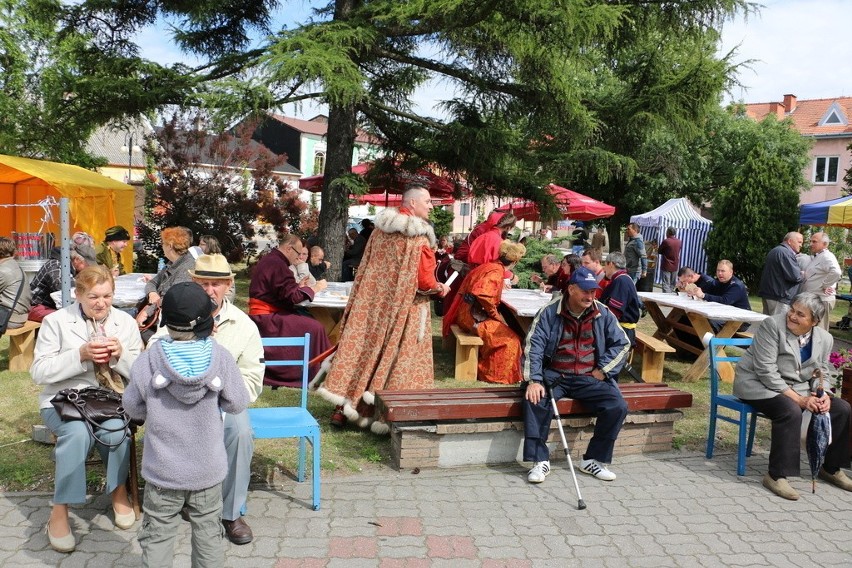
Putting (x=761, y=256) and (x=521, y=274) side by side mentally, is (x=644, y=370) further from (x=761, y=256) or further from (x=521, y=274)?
(x=761, y=256)

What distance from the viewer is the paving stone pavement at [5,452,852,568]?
3.53 m

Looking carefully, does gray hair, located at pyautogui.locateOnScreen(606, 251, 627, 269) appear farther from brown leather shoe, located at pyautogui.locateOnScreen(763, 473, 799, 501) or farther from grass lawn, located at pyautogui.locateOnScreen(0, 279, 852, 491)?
brown leather shoe, located at pyautogui.locateOnScreen(763, 473, 799, 501)

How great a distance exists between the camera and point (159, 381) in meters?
2.75

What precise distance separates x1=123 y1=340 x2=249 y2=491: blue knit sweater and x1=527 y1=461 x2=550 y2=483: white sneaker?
2.33m

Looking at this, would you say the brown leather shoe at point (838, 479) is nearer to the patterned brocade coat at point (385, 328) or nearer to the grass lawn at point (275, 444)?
the grass lawn at point (275, 444)

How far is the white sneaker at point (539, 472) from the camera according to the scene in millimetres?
4586

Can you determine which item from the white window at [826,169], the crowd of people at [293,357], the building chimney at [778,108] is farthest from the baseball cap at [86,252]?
the building chimney at [778,108]

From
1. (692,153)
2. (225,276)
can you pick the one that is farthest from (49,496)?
(692,153)

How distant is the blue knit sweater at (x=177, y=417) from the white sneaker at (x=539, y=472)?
233 cm

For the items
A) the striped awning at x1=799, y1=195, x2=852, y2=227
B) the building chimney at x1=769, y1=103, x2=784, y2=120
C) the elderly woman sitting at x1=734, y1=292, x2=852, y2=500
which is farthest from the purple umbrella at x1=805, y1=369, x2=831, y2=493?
the building chimney at x1=769, y1=103, x2=784, y2=120

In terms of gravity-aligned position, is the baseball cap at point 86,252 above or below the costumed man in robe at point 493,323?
above

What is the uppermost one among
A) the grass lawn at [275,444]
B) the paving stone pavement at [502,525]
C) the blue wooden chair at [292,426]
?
the blue wooden chair at [292,426]

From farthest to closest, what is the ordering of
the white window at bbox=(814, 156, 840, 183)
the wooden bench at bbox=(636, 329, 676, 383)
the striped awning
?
1. the white window at bbox=(814, 156, 840, 183)
2. the striped awning
3. the wooden bench at bbox=(636, 329, 676, 383)

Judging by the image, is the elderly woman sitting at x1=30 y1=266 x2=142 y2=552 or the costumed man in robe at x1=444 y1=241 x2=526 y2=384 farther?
the costumed man in robe at x1=444 y1=241 x2=526 y2=384
